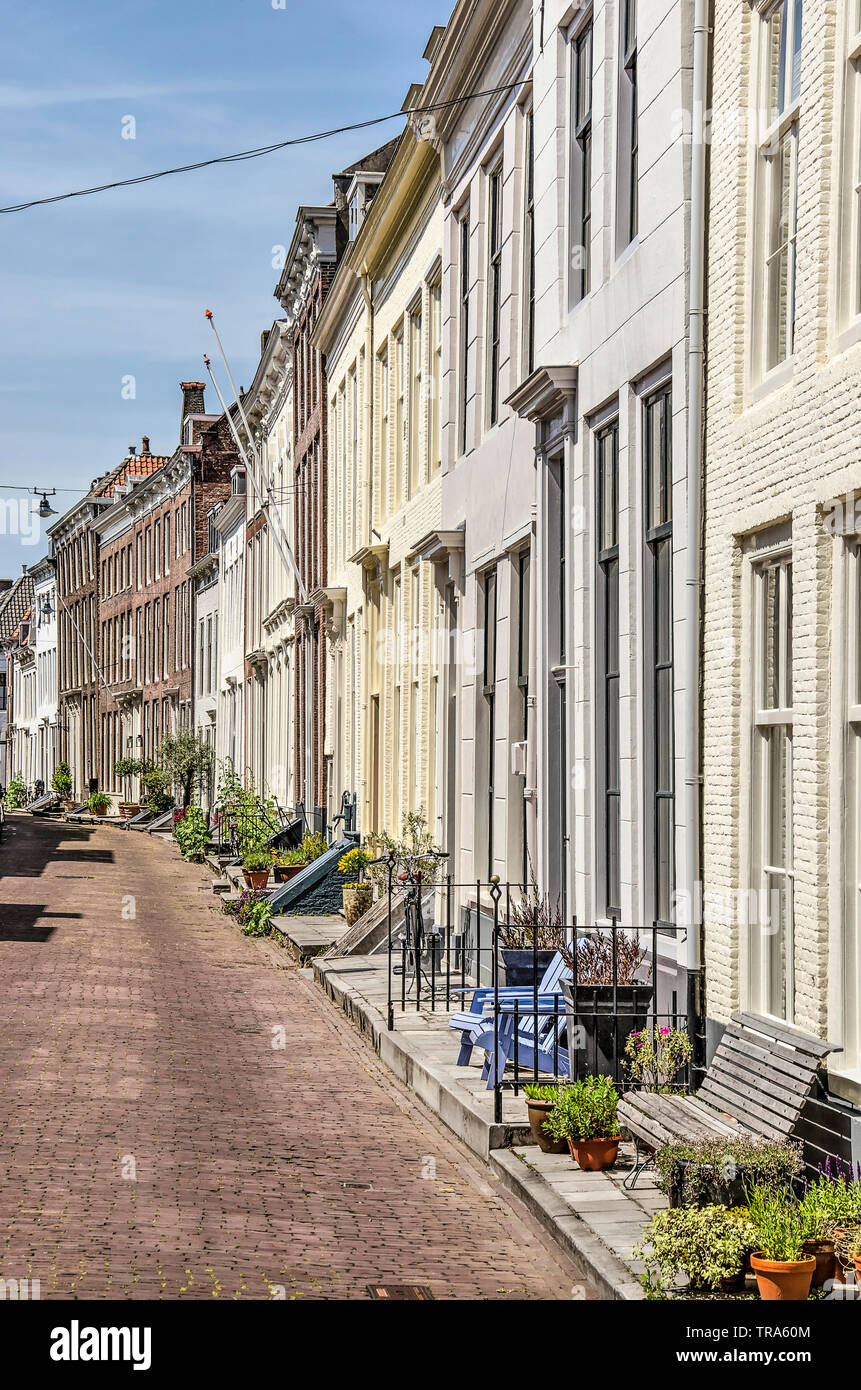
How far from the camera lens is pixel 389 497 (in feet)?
74.2

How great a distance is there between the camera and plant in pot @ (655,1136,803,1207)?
6.73 metres

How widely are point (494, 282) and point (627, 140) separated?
4954 mm

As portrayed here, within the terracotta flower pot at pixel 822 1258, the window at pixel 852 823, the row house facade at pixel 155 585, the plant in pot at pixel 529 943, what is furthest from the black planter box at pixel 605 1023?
the row house facade at pixel 155 585

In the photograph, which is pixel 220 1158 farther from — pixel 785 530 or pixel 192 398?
pixel 192 398

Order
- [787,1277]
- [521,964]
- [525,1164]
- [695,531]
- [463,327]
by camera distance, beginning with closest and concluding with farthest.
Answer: [787,1277]
[525,1164]
[695,531]
[521,964]
[463,327]

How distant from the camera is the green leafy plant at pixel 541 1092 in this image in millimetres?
9023

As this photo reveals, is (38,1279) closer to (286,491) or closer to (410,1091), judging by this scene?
(410,1091)

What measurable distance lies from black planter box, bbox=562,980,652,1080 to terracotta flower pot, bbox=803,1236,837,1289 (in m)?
3.30

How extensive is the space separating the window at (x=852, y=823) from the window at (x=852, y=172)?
119 cm

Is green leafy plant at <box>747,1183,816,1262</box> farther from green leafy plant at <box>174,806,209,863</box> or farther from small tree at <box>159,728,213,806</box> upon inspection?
small tree at <box>159,728,213,806</box>

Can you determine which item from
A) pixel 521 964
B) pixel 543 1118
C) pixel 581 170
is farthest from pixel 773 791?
pixel 581 170

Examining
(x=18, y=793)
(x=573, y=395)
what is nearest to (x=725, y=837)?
(x=573, y=395)

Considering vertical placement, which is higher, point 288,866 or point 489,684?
point 489,684

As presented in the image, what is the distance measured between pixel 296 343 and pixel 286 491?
3.29m
